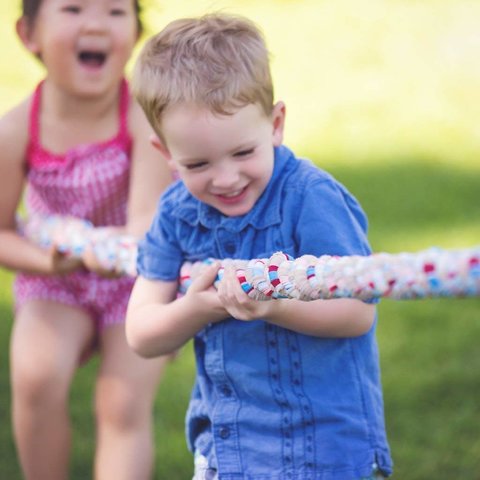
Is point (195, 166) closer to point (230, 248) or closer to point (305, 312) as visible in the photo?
point (230, 248)

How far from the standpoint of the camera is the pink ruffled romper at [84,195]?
10.6ft

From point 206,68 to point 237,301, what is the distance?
451mm

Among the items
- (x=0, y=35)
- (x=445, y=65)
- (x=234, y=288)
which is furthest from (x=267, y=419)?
(x=0, y=35)

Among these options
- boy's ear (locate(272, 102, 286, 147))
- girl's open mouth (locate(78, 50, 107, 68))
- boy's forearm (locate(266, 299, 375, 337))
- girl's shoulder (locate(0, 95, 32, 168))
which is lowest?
boy's forearm (locate(266, 299, 375, 337))

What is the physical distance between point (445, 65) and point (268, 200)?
5895mm

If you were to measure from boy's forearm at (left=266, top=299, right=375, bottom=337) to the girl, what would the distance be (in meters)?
0.94

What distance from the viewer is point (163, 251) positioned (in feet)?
8.23

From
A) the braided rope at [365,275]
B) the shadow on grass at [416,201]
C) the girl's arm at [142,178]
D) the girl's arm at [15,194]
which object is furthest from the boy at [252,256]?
the shadow on grass at [416,201]

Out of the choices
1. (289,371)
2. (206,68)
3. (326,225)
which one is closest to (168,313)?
(289,371)

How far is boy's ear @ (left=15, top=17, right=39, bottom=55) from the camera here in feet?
10.9

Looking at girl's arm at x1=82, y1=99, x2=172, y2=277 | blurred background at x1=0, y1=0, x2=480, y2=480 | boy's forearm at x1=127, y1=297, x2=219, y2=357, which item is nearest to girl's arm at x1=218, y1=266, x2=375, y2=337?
boy's forearm at x1=127, y1=297, x2=219, y2=357

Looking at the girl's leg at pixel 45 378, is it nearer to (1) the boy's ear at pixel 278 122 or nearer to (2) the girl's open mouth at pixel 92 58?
(2) the girl's open mouth at pixel 92 58

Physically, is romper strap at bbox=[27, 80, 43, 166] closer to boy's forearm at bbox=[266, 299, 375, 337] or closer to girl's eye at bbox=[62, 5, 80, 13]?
girl's eye at bbox=[62, 5, 80, 13]

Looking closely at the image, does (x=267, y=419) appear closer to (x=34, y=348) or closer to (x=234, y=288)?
(x=234, y=288)
